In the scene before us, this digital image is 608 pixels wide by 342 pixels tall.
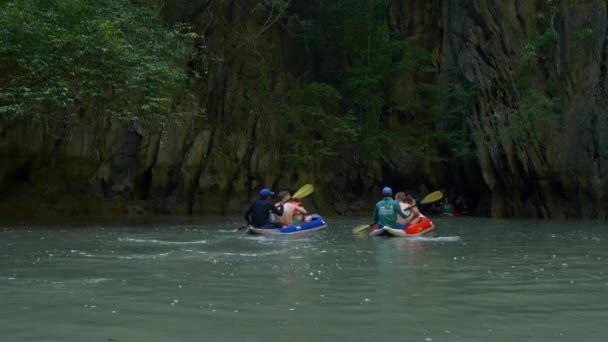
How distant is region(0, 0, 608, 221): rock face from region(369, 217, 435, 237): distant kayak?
11556 millimetres

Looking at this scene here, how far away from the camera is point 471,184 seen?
32.7 meters

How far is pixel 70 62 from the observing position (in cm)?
1703

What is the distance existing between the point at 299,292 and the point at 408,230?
9.07 meters

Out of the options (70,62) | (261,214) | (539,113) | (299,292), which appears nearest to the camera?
(299,292)

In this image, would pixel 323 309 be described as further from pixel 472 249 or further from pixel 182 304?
pixel 472 249

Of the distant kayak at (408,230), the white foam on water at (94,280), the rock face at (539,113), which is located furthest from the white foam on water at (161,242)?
the rock face at (539,113)

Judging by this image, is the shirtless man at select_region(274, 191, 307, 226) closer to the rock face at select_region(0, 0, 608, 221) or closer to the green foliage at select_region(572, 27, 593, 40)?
the rock face at select_region(0, 0, 608, 221)

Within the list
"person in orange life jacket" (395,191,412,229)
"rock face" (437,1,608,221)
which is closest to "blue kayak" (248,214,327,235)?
"person in orange life jacket" (395,191,412,229)

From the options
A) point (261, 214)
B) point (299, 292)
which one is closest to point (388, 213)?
point (261, 214)

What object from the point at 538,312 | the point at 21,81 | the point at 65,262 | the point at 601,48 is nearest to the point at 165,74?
the point at 21,81

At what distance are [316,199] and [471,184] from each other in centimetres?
737

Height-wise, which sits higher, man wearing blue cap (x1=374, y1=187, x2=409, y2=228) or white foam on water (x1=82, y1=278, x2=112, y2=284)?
man wearing blue cap (x1=374, y1=187, x2=409, y2=228)

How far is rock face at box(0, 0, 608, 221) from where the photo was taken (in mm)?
25984

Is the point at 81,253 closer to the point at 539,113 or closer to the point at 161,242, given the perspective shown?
the point at 161,242
